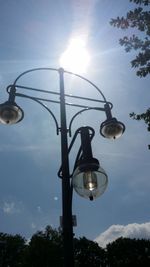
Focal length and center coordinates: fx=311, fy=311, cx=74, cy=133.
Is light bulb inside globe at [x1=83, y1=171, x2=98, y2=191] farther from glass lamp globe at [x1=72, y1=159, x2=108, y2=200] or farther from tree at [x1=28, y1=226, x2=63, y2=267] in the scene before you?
tree at [x1=28, y1=226, x2=63, y2=267]

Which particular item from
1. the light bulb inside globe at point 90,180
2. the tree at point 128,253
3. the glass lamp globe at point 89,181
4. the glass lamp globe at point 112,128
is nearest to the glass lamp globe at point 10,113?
the glass lamp globe at point 112,128

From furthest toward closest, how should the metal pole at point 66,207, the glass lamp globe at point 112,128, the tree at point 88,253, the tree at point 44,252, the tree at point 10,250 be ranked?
1. the tree at point 10,250
2. the tree at point 88,253
3. the tree at point 44,252
4. the glass lamp globe at point 112,128
5. the metal pole at point 66,207

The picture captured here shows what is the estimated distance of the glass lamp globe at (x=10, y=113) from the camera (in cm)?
621

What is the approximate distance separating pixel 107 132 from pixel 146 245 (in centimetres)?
7351

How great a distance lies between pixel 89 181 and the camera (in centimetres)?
477

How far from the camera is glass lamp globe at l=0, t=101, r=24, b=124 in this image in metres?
6.21

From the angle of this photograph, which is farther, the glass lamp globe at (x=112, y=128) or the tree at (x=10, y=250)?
the tree at (x=10, y=250)

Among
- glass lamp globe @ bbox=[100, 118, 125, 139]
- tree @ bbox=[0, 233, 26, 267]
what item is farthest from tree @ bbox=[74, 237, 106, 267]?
glass lamp globe @ bbox=[100, 118, 125, 139]

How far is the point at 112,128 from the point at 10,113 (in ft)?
7.10

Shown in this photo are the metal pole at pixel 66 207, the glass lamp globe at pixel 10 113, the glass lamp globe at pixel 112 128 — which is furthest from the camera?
the glass lamp globe at pixel 112 128

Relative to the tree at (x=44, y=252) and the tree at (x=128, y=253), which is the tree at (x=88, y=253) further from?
the tree at (x=44, y=252)

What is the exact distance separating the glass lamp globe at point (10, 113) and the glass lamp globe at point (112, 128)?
5.83ft

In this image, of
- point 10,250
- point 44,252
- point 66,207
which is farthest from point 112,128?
point 10,250

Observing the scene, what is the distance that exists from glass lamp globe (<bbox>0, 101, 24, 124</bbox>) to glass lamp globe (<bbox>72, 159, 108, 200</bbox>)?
2.16 meters
